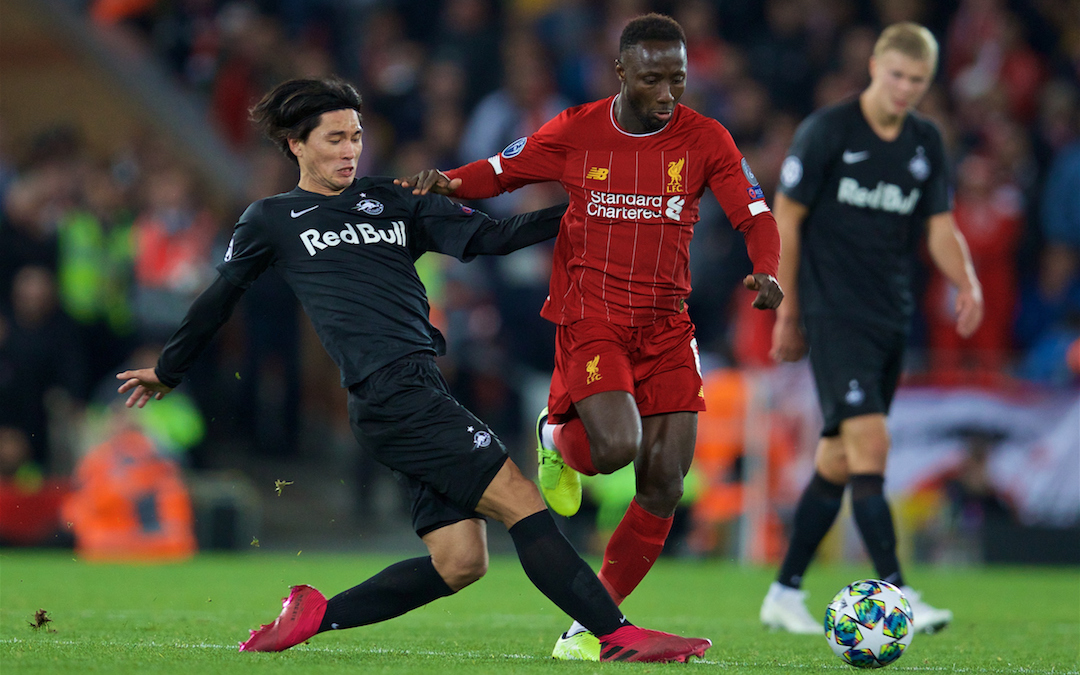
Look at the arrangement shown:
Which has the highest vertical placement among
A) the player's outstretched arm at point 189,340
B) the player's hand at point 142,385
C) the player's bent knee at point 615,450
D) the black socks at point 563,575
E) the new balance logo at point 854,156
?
the new balance logo at point 854,156

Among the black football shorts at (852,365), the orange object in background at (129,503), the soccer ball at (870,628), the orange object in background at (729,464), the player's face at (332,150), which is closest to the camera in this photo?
the soccer ball at (870,628)

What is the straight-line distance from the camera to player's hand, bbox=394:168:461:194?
183 inches

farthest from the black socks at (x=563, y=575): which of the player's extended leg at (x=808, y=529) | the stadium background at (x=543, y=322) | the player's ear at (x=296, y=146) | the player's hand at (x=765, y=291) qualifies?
the stadium background at (x=543, y=322)

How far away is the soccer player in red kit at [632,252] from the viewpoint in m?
4.66

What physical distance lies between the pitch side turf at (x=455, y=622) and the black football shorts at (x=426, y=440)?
0.50m

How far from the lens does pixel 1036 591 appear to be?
26.5 feet

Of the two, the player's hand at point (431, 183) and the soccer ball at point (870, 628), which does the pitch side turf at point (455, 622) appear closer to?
the soccer ball at point (870, 628)

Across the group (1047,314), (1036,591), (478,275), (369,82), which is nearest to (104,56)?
(369,82)

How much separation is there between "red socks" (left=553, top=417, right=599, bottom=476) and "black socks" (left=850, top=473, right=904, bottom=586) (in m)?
1.56

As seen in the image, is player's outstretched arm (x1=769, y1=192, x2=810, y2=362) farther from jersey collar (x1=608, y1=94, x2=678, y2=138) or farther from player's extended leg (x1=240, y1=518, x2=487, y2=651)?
player's extended leg (x1=240, y1=518, x2=487, y2=651)

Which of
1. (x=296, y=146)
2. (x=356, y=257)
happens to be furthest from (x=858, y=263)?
(x=296, y=146)

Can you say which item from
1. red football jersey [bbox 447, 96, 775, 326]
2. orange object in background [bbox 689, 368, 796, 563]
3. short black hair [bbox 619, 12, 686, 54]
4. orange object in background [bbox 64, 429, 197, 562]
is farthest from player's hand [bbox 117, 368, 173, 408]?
orange object in background [bbox 689, 368, 796, 563]

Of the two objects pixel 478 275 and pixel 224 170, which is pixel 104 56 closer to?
pixel 224 170

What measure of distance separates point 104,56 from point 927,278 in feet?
29.4
